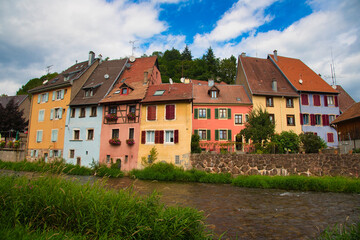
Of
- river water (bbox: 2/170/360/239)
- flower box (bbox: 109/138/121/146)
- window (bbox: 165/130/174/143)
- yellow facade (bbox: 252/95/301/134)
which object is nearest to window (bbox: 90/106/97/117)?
flower box (bbox: 109/138/121/146)

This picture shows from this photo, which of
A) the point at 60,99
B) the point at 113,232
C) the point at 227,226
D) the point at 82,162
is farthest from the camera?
the point at 60,99

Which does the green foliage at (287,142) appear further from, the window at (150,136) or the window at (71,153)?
the window at (71,153)

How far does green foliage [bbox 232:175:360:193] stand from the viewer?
50.6 feet

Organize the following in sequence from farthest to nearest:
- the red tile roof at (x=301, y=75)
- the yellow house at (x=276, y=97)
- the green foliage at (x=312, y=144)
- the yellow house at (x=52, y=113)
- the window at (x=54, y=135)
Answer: the red tile roof at (x=301, y=75)
the yellow house at (x=276, y=97)
the window at (x=54, y=135)
the yellow house at (x=52, y=113)
the green foliage at (x=312, y=144)

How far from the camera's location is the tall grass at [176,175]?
1923 cm

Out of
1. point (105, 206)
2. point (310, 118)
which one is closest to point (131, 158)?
point (105, 206)

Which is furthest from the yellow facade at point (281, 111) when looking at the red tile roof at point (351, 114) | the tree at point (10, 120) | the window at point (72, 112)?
the tree at point (10, 120)

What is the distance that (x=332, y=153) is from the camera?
18453 mm

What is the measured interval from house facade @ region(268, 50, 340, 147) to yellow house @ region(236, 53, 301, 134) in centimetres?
82

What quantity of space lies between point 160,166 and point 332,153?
49.3ft

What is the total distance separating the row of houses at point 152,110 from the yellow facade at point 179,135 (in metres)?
0.10

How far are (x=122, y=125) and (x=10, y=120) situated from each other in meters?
22.6

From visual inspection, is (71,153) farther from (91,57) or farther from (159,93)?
(91,57)

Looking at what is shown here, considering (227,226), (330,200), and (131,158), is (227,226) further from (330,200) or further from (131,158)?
(131,158)
